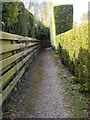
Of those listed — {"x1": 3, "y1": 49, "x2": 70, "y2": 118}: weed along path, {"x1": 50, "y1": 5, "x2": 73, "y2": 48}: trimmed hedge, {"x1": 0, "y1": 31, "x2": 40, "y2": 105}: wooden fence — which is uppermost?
{"x1": 50, "y1": 5, "x2": 73, "y2": 48}: trimmed hedge

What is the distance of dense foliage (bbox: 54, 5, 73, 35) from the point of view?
488 inches

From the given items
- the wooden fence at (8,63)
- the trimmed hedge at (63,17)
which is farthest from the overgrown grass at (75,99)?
the trimmed hedge at (63,17)

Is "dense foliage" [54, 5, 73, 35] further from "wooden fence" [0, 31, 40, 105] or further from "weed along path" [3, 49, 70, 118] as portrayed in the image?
"wooden fence" [0, 31, 40, 105]

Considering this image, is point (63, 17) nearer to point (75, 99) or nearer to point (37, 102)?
point (75, 99)

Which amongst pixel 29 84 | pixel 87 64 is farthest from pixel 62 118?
pixel 29 84

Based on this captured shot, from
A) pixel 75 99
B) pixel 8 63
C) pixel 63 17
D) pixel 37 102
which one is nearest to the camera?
pixel 8 63

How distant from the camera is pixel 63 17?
41.6 feet

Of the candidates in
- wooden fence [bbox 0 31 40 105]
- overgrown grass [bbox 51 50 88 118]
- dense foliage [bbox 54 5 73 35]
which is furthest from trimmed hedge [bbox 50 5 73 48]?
wooden fence [bbox 0 31 40 105]

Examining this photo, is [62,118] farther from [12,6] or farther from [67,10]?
[67,10]

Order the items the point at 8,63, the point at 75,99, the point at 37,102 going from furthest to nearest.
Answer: the point at 75,99 → the point at 37,102 → the point at 8,63

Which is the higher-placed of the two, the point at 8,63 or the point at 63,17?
the point at 63,17

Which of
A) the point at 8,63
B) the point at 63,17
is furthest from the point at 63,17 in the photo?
the point at 8,63

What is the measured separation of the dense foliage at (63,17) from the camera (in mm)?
12383

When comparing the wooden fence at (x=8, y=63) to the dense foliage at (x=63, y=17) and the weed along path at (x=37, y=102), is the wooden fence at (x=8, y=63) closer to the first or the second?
the weed along path at (x=37, y=102)
